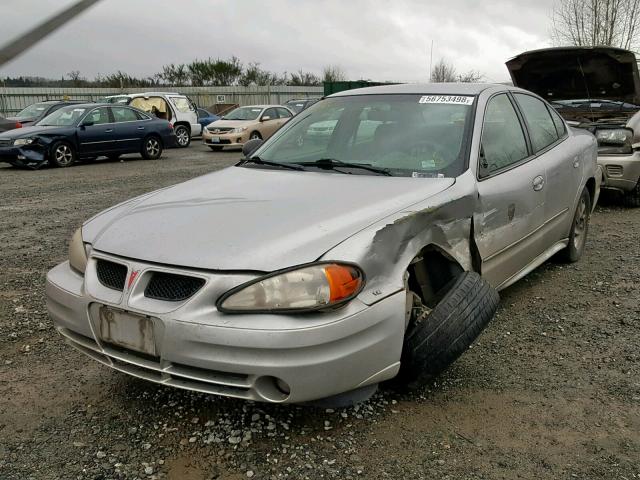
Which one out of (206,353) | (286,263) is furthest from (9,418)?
(286,263)

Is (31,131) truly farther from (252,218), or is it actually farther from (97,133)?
(252,218)

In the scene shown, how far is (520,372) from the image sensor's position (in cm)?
313

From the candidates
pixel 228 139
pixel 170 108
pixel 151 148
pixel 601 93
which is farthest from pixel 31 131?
pixel 601 93

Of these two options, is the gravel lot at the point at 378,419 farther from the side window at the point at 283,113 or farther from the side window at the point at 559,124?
the side window at the point at 283,113

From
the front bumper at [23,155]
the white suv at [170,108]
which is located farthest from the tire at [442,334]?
the white suv at [170,108]

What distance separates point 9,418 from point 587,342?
10.2ft

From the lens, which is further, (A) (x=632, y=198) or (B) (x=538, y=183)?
(A) (x=632, y=198)

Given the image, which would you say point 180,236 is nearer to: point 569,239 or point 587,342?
point 587,342

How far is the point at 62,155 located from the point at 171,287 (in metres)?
12.1

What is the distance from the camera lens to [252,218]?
8.70 feet

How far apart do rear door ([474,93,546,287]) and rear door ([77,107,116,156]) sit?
11.5 m

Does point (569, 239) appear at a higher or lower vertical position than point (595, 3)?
lower

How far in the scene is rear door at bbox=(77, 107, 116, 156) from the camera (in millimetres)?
13422

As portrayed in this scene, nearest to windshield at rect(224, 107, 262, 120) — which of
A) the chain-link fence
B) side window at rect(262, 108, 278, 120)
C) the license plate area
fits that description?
side window at rect(262, 108, 278, 120)
